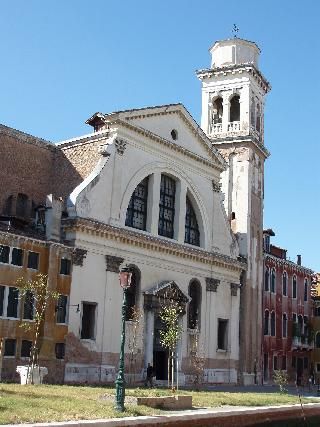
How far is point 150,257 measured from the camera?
Answer: 3850 cm

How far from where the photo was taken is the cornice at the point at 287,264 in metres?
51.7

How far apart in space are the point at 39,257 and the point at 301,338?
99.4 feet

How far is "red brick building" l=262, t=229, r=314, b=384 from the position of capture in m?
50.7

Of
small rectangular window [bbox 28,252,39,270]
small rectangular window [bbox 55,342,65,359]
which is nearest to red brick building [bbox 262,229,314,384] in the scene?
small rectangular window [bbox 55,342,65,359]

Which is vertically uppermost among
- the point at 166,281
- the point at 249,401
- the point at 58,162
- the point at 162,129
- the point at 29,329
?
the point at 162,129

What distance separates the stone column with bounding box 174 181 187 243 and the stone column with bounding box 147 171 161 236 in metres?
A: 2.17

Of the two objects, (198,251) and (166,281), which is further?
(198,251)

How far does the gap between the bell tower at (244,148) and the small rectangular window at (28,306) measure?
1969 centimetres

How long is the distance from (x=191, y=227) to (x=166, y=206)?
326 centimetres

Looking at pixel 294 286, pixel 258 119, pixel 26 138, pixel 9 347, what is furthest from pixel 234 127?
pixel 9 347

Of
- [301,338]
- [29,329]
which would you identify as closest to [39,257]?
[29,329]

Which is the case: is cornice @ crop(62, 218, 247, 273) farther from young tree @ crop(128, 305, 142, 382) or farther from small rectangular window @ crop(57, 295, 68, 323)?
young tree @ crop(128, 305, 142, 382)

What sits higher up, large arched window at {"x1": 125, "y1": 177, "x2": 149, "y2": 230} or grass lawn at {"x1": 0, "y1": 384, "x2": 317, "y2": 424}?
large arched window at {"x1": 125, "y1": 177, "x2": 149, "y2": 230}

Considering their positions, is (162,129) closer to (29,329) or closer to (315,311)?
(29,329)
